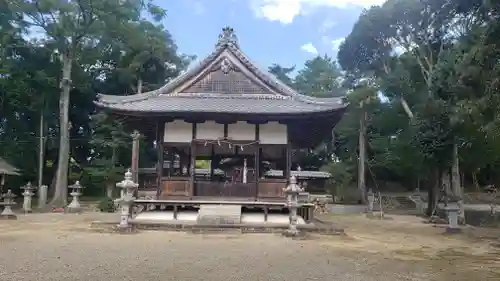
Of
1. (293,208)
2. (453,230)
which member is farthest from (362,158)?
(293,208)

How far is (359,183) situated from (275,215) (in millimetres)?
25530

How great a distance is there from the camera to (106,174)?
110 feet

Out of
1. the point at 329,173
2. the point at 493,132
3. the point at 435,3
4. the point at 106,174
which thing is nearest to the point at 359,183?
the point at 329,173

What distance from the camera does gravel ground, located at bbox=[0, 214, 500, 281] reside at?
702cm

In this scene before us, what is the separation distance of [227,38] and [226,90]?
2278 millimetres

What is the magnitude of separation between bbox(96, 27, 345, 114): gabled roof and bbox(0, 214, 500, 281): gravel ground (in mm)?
5850

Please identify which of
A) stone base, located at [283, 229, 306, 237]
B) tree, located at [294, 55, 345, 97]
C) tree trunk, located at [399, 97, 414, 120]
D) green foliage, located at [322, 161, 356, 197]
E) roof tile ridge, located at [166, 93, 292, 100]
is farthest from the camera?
tree, located at [294, 55, 345, 97]

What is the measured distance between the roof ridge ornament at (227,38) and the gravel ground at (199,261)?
8.77 meters

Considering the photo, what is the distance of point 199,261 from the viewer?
8.27 m

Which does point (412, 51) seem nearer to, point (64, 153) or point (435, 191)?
point (435, 191)

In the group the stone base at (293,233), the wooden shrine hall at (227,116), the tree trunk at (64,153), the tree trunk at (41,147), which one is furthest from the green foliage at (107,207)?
the stone base at (293,233)

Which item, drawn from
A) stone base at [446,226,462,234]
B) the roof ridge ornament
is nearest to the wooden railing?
the roof ridge ornament

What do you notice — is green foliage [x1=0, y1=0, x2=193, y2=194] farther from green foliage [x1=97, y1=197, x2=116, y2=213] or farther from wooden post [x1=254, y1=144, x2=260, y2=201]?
wooden post [x1=254, y1=144, x2=260, y2=201]

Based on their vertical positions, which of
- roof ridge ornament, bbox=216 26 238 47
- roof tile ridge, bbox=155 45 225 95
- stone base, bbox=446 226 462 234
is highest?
roof ridge ornament, bbox=216 26 238 47
